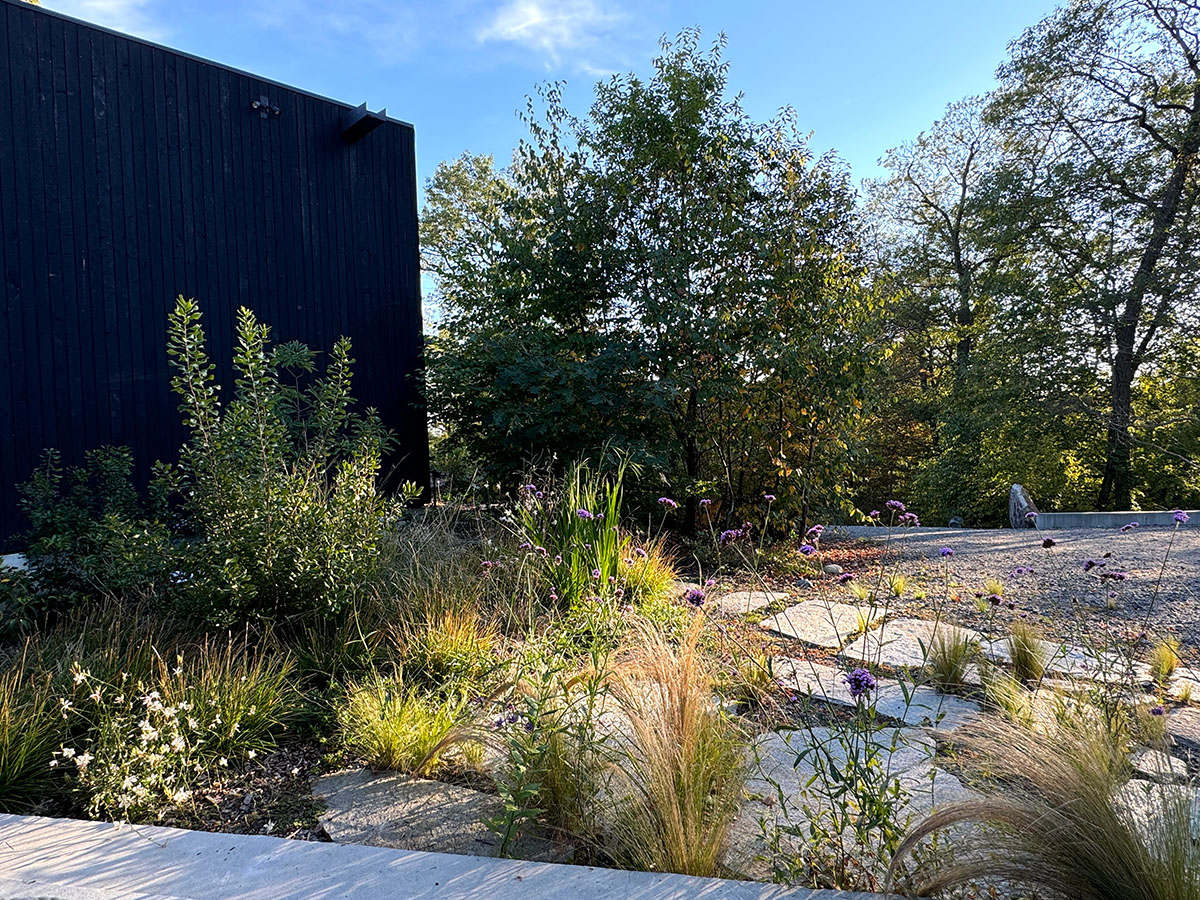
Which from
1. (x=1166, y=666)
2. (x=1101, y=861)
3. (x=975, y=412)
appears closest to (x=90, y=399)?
(x=1101, y=861)

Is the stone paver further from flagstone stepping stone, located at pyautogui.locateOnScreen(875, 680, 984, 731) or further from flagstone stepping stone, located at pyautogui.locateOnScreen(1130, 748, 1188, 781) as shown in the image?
flagstone stepping stone, located at pyautogui.locateOnScreen(1130, 748, 1188, 781)

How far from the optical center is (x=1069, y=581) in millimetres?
4371

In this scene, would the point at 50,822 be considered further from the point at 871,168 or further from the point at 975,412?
the point at 871,168

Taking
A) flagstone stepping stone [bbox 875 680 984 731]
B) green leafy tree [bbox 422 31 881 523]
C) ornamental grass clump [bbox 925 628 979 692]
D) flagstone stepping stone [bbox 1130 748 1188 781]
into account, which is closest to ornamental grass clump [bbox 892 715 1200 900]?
flagstone stepping stone [bbox 1130 748 1188 781]

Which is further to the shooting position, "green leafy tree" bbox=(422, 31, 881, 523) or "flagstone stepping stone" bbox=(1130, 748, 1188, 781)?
"green leafy tree" bbox=(422, 31, 881, 523)

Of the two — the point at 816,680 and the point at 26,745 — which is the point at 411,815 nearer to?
the point at 26,745

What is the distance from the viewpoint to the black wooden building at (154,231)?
4.86 m

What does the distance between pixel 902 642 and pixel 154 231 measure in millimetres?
5858

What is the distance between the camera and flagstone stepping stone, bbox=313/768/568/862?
1.66 metres

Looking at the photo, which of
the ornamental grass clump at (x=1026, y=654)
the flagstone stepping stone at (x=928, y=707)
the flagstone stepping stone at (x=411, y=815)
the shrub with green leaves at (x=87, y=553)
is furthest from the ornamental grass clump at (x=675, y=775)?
the shrub with green leaves at (x=87, y=553)

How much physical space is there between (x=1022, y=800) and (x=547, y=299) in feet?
16.8

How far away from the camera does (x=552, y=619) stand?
2809 millimetres

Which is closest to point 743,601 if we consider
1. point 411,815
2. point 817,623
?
point 817,623

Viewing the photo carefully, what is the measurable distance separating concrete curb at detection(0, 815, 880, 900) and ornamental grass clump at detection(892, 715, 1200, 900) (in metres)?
0.25
